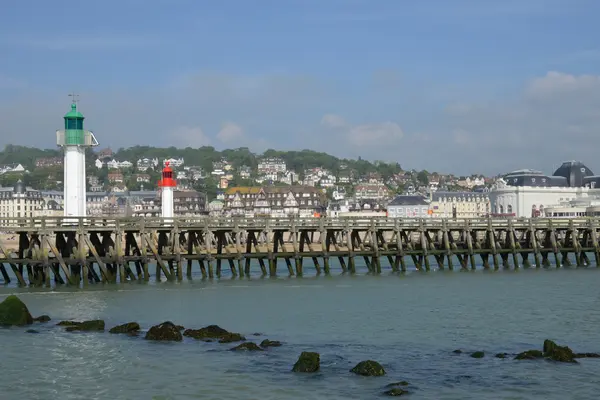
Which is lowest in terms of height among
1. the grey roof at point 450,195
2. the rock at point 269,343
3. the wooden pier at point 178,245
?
the rock at point 269,343

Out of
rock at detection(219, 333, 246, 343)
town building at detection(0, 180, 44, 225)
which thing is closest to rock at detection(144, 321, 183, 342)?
rock at detection(219, 333, 246, 343)

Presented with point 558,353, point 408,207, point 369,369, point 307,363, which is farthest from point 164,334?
point 408,207

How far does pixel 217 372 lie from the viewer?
20.2 metres

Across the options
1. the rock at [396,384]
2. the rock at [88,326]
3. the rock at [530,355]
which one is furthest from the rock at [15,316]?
the rock at [530,355]

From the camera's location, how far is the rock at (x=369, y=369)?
19703 mm

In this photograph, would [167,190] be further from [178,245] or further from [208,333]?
[208,333]

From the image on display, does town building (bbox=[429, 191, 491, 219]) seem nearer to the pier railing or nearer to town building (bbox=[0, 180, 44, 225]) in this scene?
town building (bbox=[0, 180, 44, 225])

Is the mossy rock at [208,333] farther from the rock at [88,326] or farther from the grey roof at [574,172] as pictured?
the grey roof at [574,172]

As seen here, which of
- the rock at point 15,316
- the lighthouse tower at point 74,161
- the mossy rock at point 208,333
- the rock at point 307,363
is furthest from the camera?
the lighthouse tower at point 74,161

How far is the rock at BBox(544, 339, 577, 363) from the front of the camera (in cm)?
2112

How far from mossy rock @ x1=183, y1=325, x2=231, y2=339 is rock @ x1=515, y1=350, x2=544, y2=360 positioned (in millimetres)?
7881

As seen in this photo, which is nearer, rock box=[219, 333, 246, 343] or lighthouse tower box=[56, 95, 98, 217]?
rock box=[219, 333, 246, 343]

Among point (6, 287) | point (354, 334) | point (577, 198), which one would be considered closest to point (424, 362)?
point (354, 334)

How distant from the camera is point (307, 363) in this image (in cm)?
2020
